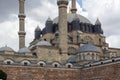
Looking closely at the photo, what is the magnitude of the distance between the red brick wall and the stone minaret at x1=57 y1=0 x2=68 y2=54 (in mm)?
5240

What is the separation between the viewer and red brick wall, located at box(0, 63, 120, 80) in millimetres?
29316

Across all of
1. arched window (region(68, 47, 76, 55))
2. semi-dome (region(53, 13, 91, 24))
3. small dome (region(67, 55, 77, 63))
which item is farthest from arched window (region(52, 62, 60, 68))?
semi-dome (region(53, 13, 91, 24))

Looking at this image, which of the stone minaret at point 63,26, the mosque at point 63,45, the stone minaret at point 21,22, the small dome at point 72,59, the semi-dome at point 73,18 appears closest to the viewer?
the mosque at point 63,45

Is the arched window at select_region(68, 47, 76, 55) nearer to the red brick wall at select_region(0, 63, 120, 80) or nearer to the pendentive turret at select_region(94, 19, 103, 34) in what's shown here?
the pendentive turret at select_region(94, 19, 103, 34)

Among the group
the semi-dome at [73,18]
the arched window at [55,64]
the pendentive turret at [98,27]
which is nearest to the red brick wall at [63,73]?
the arched window at [55,64]

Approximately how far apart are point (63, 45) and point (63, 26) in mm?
2092

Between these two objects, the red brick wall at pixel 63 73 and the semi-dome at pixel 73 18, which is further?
the semi-dome at pixel 73 18

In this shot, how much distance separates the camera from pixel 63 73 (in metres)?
32.8

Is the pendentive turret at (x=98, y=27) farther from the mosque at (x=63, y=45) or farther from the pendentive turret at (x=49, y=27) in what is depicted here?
the pendentive turret at (x=49, y=27)

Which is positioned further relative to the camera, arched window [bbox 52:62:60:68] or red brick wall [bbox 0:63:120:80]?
arched window [bbox 52:62:60:68]

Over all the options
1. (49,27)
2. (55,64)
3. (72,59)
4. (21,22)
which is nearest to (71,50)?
(72,59)

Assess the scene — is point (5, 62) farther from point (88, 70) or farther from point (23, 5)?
point (23, 5)

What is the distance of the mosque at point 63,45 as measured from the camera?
35178 mm

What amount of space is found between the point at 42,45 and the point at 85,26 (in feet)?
26.6
